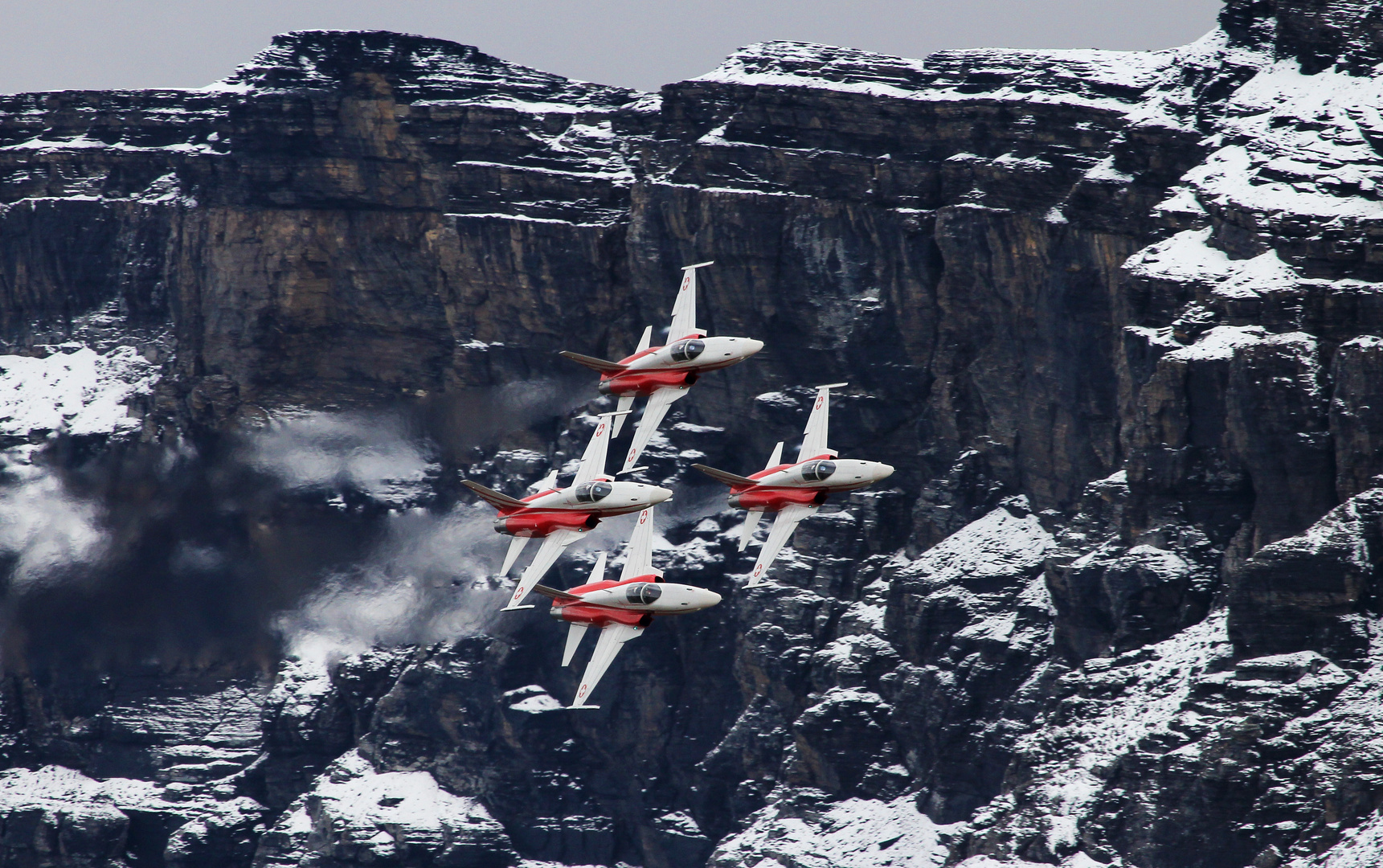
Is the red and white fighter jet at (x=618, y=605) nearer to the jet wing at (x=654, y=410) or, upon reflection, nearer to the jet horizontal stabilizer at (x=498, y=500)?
the jet wing at (x=654, y=410)

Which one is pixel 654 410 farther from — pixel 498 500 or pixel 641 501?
pixel 498 500

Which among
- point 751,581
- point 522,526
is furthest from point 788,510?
point 522,526

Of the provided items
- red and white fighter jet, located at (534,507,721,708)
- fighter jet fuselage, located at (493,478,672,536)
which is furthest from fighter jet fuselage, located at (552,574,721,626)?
fighter jet fuselage, located at (493,478,672,536)

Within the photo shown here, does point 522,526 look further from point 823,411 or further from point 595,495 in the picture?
point 823,411

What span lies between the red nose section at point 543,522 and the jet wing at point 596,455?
2.43 meters

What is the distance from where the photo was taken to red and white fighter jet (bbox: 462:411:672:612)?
18688 cm

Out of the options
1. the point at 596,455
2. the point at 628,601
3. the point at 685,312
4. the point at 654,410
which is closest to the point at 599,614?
the point at 628,601

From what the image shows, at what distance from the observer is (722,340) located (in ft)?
627

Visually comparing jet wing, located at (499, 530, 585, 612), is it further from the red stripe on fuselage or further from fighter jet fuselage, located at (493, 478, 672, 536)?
the red stripe on fuselage

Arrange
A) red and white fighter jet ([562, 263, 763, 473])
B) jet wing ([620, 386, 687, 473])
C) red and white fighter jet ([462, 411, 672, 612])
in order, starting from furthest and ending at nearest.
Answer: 1. red and white fighter jet ([562, 263, 763, 473])
2. jet wing ([620, 386, 687, 473])
3. red and white fighter jet ([462, 411, 672, 612])

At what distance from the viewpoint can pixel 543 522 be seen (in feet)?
619

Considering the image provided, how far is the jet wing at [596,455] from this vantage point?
18788 centimetres

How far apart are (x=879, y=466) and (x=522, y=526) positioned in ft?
82.9

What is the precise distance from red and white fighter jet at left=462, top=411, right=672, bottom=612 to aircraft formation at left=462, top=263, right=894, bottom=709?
8 cm
